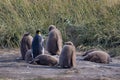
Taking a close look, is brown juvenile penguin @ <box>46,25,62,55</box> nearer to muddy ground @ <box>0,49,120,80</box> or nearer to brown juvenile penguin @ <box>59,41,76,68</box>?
muddy ground @ <box>0,49,120,80</box>

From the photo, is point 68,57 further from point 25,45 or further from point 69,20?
point 69,20

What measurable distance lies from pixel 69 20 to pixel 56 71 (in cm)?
556

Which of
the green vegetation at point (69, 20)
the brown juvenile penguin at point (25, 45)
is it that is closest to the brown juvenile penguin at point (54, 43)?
the brown juvenile penguin at point (25, 45)

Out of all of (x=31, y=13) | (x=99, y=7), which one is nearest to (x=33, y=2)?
(x=31, y=13)

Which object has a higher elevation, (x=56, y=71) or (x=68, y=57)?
(x=68, y=57)

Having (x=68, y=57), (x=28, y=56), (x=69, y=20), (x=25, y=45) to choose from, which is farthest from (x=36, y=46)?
(x=69, y=20)

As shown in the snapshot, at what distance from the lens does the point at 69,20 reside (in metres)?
16.1

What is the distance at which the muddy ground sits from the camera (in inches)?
396

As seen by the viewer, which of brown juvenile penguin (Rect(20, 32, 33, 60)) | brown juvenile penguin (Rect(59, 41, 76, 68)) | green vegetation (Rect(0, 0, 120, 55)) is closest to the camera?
brown juvenile penguin (Rect(59, 41, 76, 68))

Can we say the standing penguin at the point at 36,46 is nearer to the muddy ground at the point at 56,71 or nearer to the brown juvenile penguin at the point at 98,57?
the muddy ground at the point at 56,71

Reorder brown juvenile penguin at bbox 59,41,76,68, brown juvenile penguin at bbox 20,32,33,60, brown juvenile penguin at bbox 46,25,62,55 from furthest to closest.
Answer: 1. brown juvenile penguin at bbox 46,25,62,55
2. brown juvenile penguin at bbox 20,32,33,60
3. brown juvenile penguin at bbox 59,41,76,68

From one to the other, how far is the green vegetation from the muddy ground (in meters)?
2.41

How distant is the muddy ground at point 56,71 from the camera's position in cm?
1005

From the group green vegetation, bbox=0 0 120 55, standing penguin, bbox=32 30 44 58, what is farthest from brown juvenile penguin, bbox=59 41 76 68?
green vegetation, bbox=0 0 120 55
